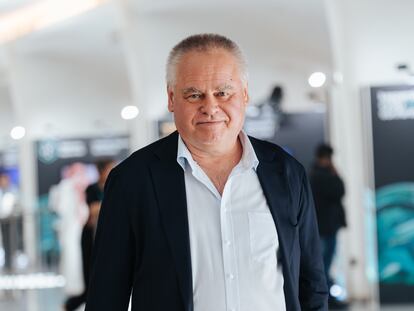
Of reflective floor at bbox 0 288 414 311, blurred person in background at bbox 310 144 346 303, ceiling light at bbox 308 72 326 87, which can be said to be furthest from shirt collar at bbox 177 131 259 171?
ceiling light at bbox 308 72 326 87

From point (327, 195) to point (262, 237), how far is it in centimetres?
696

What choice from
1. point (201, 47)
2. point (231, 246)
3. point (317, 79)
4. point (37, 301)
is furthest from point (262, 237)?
point (37, 301)

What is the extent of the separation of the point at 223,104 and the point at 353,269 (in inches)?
347

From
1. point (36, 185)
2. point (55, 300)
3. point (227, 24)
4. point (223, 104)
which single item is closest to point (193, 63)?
point (223, 104)

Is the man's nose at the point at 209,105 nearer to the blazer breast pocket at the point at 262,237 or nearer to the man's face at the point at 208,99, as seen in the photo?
the man's face at the point at 208,99

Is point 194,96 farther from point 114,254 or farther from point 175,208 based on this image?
point 114,254

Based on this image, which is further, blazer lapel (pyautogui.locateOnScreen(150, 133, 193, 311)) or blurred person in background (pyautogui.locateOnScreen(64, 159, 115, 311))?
blurred person in background (pyautogui.locateOnScreen(64, 159, 115, 311))

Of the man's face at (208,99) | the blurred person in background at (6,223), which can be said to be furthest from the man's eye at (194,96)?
the blurred person in background at (6,223)

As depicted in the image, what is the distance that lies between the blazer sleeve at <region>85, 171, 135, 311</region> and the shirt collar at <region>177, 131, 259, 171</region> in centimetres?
17

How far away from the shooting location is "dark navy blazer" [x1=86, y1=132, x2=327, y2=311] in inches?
84.6

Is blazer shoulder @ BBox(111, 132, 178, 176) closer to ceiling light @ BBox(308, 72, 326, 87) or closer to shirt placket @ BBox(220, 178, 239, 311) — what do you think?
shirt placket @ BBox(220, 178, 239, 311)

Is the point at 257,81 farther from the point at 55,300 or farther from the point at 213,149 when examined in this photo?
the point at 213,149

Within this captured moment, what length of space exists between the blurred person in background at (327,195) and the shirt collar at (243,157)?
6.75 metres

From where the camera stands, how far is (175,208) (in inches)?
85.6
